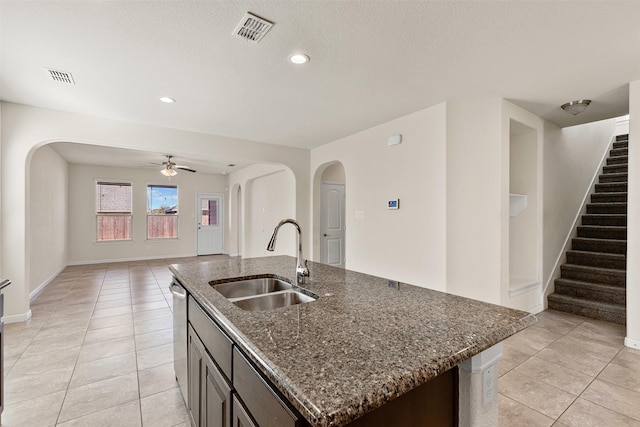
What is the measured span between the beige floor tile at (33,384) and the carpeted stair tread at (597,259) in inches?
241

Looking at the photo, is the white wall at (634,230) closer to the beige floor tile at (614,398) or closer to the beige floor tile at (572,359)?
the beige floor tile at (572,359)

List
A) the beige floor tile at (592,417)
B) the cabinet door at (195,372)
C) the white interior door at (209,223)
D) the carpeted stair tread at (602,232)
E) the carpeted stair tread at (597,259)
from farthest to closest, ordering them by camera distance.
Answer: the white interior door at (209,223)
the carpeted stair tread at (602,232)
the carpeted stair tread at (597,259)
the beige floor tile at (592,417)
the cabinet door at (195,372)

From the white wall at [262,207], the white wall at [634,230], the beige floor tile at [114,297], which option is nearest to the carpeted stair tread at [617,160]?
the white wall at [634,230]

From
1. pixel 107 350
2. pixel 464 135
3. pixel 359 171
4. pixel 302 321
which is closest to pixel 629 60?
pixel 464 135

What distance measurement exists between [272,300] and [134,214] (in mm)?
8096

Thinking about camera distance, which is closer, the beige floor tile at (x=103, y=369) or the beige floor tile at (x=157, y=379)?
the beige floor tile at (x=157, y=379)

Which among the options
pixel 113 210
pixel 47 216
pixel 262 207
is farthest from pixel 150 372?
pixel 113 210

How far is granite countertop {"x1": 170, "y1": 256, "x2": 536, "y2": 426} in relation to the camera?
682 mm

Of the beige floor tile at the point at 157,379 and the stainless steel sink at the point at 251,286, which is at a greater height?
the stainless steel sink at the point at 251,286

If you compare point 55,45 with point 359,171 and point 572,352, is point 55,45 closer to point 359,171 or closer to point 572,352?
point 359,171

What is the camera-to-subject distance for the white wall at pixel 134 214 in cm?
745

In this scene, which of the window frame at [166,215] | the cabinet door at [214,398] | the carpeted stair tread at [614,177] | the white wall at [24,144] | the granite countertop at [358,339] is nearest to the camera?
the granite countertop at [358,339]

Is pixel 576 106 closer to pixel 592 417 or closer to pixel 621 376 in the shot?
pixel 621 376

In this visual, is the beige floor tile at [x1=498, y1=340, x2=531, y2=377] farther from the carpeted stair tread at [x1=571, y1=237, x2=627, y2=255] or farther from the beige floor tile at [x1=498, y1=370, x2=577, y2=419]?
the carpeted stair tread at [x1=571, y1=237, x2=627, y2=255]
